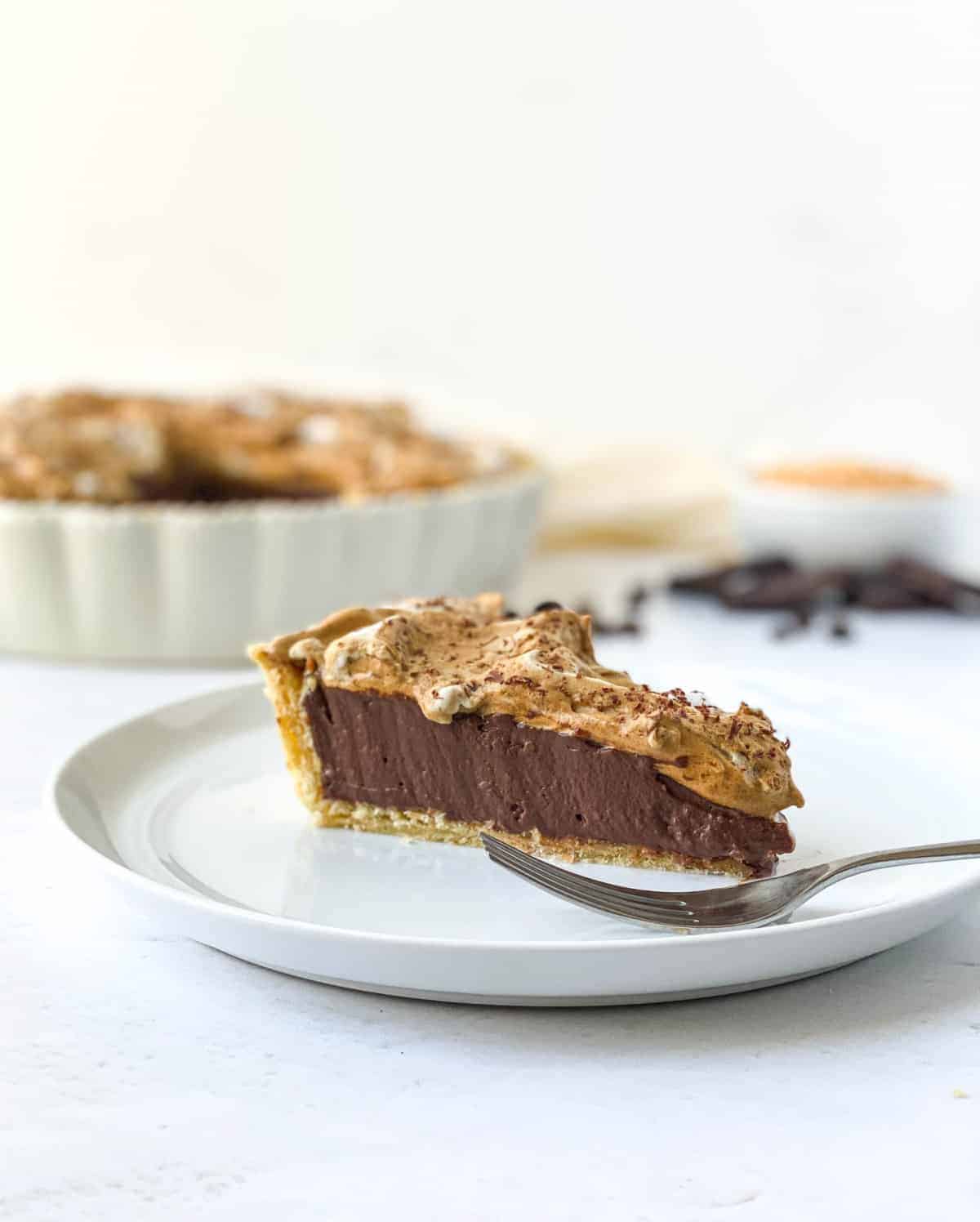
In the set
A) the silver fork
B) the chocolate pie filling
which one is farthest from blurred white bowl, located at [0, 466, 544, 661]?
the silver fork

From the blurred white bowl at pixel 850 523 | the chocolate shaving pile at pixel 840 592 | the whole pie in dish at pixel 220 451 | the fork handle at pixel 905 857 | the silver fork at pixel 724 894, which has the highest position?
the fork handle at pixel 905 857

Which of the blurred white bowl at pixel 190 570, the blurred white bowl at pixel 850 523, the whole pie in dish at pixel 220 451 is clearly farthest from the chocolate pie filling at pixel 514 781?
the blurred white bowl at pixel 850 523

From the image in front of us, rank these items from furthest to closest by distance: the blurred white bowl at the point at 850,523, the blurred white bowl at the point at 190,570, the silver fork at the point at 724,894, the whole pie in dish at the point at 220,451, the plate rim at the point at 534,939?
1. the blurred white bowl at the point at 850,523
2. the whole pie in dish at the point at 220,451
3. the blurred white bowl at the point at 190,570
4. the silver fork at the point at 724,894
5. the plate rim at the point at 534,939

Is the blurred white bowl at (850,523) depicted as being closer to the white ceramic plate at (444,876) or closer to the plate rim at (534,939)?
the white ceramic plate at (444,876)

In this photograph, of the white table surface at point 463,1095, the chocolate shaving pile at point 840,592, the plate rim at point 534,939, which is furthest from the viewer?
the chocolate shaving pile at point 840,592

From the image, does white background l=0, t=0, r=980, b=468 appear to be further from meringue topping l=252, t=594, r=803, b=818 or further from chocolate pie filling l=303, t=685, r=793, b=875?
chocolate pie filling l=303, t=685, r=793, b=875

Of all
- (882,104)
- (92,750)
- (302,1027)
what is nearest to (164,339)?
(882,104)

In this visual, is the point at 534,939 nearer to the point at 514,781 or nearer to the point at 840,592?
the point at 514,781
